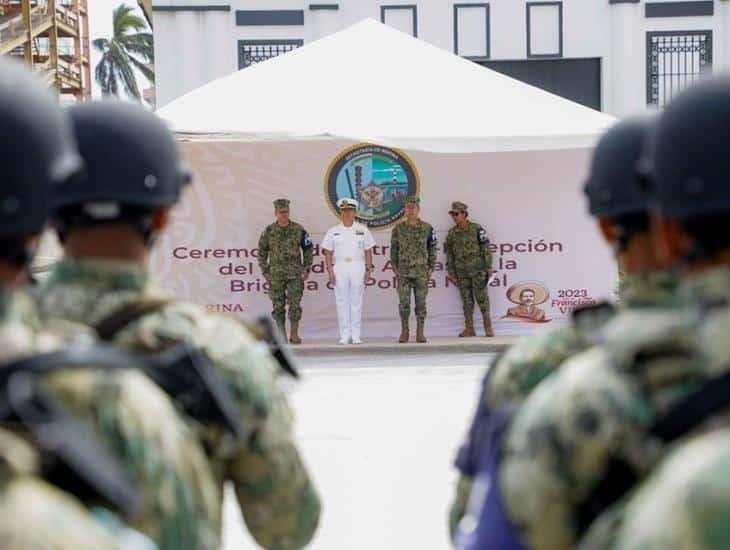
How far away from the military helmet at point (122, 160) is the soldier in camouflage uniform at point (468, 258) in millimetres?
11098

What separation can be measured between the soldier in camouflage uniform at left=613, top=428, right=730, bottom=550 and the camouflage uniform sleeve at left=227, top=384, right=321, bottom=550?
1165 millimetres

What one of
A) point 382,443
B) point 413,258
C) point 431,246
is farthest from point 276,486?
point 431,246

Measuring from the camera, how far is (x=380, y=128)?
1230 centimetres

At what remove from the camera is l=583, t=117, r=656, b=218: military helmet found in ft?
7.54

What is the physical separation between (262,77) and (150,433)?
1203 centimetres

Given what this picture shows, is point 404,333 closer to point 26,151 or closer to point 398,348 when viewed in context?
point 398,348

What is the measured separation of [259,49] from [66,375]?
74.8 ft

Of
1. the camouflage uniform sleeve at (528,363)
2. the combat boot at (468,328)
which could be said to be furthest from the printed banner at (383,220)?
the camouflage uniform sleeve at (528,363)

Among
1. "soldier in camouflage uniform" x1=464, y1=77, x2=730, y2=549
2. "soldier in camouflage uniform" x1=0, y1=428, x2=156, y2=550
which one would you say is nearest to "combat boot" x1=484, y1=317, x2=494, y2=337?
"soldier in camouflage uniform" x1=464, y1=77, x2=730, y2=549

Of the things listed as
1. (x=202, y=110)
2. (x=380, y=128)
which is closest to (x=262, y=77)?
(x=202, y=110)

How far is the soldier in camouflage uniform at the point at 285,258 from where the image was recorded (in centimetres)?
1312

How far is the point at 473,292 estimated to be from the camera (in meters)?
13.6

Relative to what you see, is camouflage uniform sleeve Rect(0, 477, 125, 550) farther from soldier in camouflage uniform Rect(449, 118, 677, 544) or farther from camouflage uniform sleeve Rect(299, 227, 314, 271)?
camouflage uniform sleeve Rect(299, 227, 314, 271)

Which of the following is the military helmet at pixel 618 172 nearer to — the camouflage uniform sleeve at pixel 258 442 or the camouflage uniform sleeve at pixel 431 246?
the camouflage uniform sleeve at pixel 258 442
